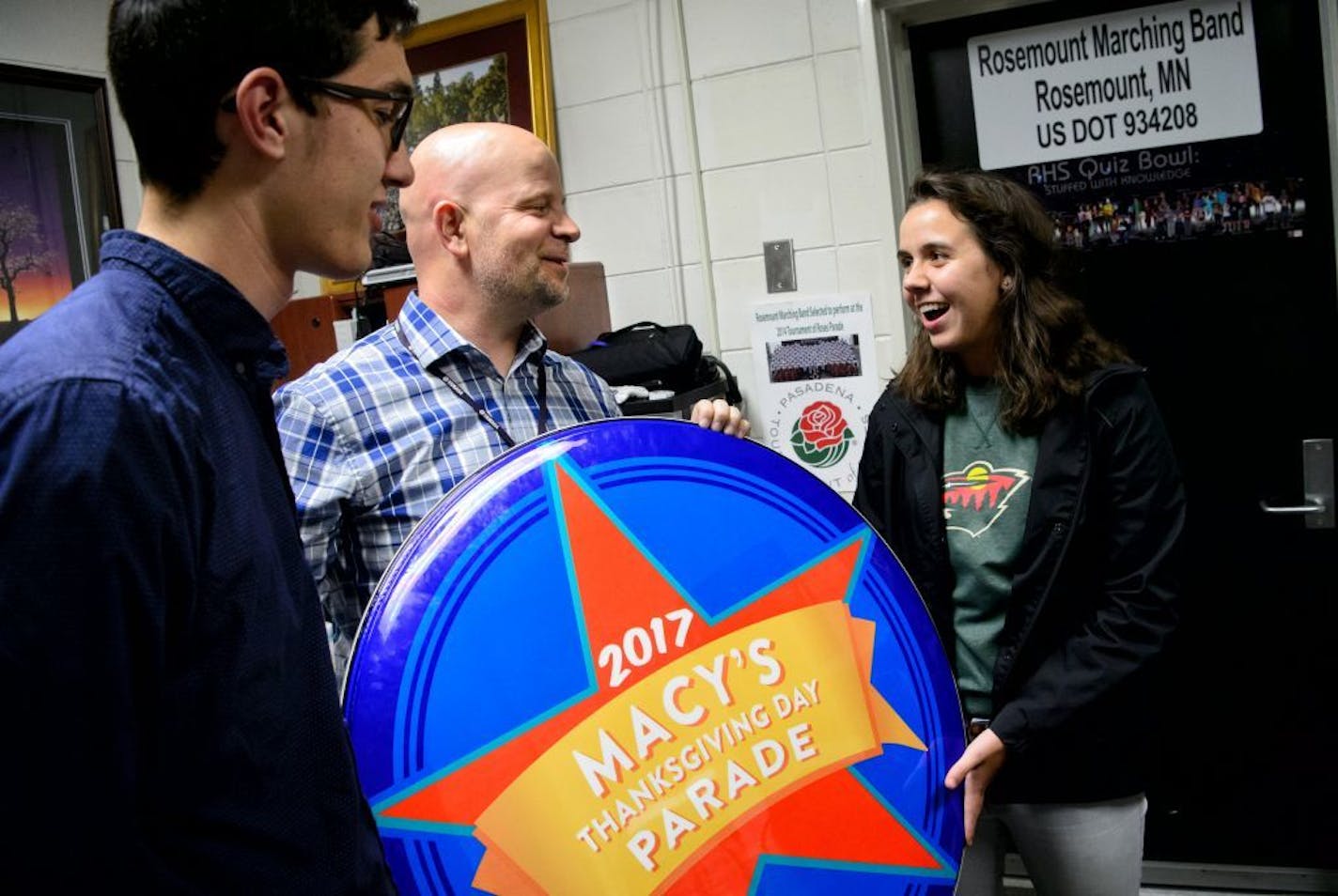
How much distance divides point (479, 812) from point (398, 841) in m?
0.08

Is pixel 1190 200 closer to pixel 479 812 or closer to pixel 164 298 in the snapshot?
pixel 479 812

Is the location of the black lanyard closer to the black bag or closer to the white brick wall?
the black bag

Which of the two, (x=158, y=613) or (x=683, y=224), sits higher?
(x=683, y=224)

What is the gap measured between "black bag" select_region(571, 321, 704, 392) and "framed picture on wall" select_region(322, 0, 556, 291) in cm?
66

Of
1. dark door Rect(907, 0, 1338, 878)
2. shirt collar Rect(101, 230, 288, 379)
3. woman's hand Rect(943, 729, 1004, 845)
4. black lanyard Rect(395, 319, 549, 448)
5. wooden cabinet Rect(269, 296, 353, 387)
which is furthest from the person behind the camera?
wooden cabinet Rect(269, 296, 353, 387)

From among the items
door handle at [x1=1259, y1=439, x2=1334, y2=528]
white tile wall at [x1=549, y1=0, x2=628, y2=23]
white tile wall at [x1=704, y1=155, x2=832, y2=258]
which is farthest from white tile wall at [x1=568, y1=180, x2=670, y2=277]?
door handle at [x1=1259, y1=439, x2=1334, y2=528]

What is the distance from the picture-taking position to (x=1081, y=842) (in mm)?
1470

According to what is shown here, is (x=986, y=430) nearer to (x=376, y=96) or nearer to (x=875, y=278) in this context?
(x=376, y=96)

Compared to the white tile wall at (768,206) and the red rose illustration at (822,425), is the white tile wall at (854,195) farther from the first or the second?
the red rose illustration at (822,425)

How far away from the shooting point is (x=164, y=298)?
69 cm

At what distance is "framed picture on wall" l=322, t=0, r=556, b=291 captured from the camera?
2893 millimetres

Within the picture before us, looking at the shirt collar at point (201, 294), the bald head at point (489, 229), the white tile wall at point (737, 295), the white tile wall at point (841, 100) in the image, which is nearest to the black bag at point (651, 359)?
the white tile wall at point (737, 295)

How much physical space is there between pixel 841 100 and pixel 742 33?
1.03 ft

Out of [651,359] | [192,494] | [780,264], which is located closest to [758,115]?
[780,264]
